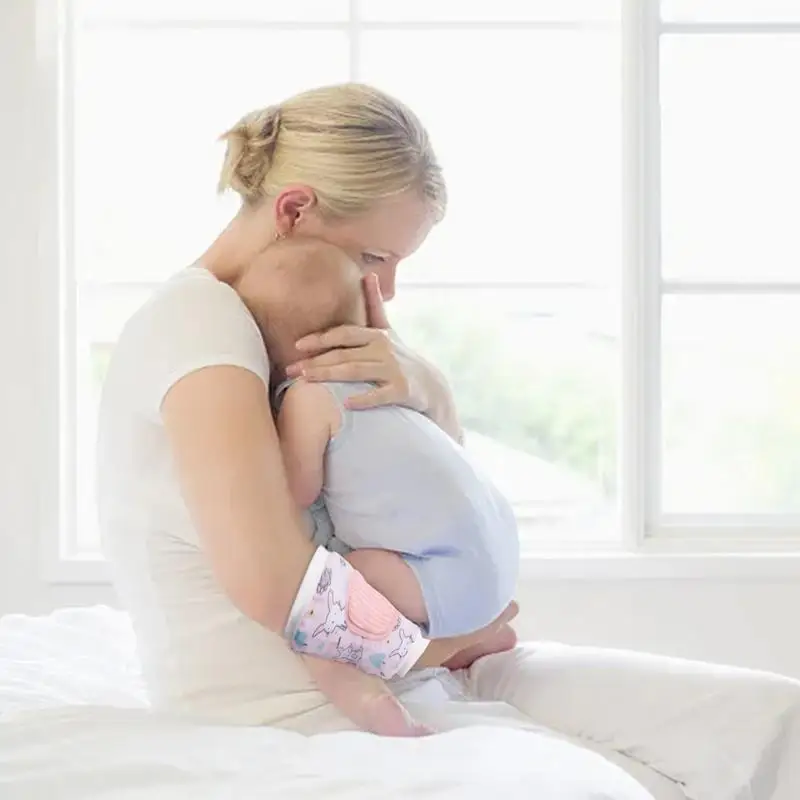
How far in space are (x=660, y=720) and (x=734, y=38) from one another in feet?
5.70

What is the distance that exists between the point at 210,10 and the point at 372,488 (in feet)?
5.45

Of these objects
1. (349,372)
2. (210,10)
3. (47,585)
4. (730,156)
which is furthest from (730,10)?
(47,585)

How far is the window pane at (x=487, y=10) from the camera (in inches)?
104

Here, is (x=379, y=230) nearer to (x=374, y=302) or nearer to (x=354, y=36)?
(x=374, y=302)

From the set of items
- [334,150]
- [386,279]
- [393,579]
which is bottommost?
[393,579]

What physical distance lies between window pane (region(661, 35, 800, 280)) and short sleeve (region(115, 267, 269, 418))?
1.56m

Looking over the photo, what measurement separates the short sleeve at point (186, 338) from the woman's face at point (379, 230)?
0.46 ft

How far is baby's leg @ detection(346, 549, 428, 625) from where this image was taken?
4.32 ft

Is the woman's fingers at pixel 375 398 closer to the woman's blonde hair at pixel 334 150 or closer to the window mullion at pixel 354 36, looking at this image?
the woman's blonde hair at pixel 334 150

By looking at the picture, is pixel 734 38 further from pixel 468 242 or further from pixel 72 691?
pixel 72 691

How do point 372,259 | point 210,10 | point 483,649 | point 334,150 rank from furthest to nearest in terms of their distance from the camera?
point 210,10, point 483,649, point 372,259, point 334,150

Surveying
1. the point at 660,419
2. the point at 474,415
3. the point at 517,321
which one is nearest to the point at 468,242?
the point at 517,321

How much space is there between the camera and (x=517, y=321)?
2.69m

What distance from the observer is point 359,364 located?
1.34 metres
